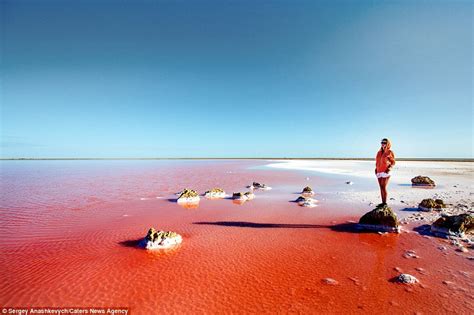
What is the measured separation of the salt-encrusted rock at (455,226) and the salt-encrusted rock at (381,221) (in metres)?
1.30

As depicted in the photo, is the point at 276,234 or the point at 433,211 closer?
the point at 276,234

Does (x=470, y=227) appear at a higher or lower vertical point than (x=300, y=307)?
higher

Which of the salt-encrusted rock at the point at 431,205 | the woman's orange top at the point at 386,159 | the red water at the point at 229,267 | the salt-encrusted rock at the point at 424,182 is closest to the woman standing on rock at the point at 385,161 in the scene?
the woman's orange top at the point at 386,159

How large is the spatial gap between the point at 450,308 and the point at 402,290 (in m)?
0.75

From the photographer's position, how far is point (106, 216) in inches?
447

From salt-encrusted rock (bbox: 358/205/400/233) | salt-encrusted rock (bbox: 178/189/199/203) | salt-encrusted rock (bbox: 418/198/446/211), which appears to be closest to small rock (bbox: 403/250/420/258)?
salt-encrusted rock (bbox: 358/205/400/233)

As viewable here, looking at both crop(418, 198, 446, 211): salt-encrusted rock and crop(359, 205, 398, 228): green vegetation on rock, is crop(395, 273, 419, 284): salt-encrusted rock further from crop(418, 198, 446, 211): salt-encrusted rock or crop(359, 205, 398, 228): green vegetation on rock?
crop(418, 198, 446, 211): salt-encrusted rock

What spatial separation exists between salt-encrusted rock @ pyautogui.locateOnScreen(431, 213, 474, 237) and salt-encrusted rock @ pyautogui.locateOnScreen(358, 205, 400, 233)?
1303 mm

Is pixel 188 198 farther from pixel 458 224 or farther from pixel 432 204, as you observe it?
pixel 432 204

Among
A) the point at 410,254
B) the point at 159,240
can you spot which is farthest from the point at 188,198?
the point at 410,254

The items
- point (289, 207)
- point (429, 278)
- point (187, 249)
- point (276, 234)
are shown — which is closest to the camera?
point (429, 278)

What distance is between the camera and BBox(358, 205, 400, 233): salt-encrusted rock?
8641 mm

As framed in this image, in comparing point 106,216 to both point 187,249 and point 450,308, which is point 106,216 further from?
point 450,308

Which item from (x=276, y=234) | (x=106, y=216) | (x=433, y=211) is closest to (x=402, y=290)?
(x=276, y=234)
